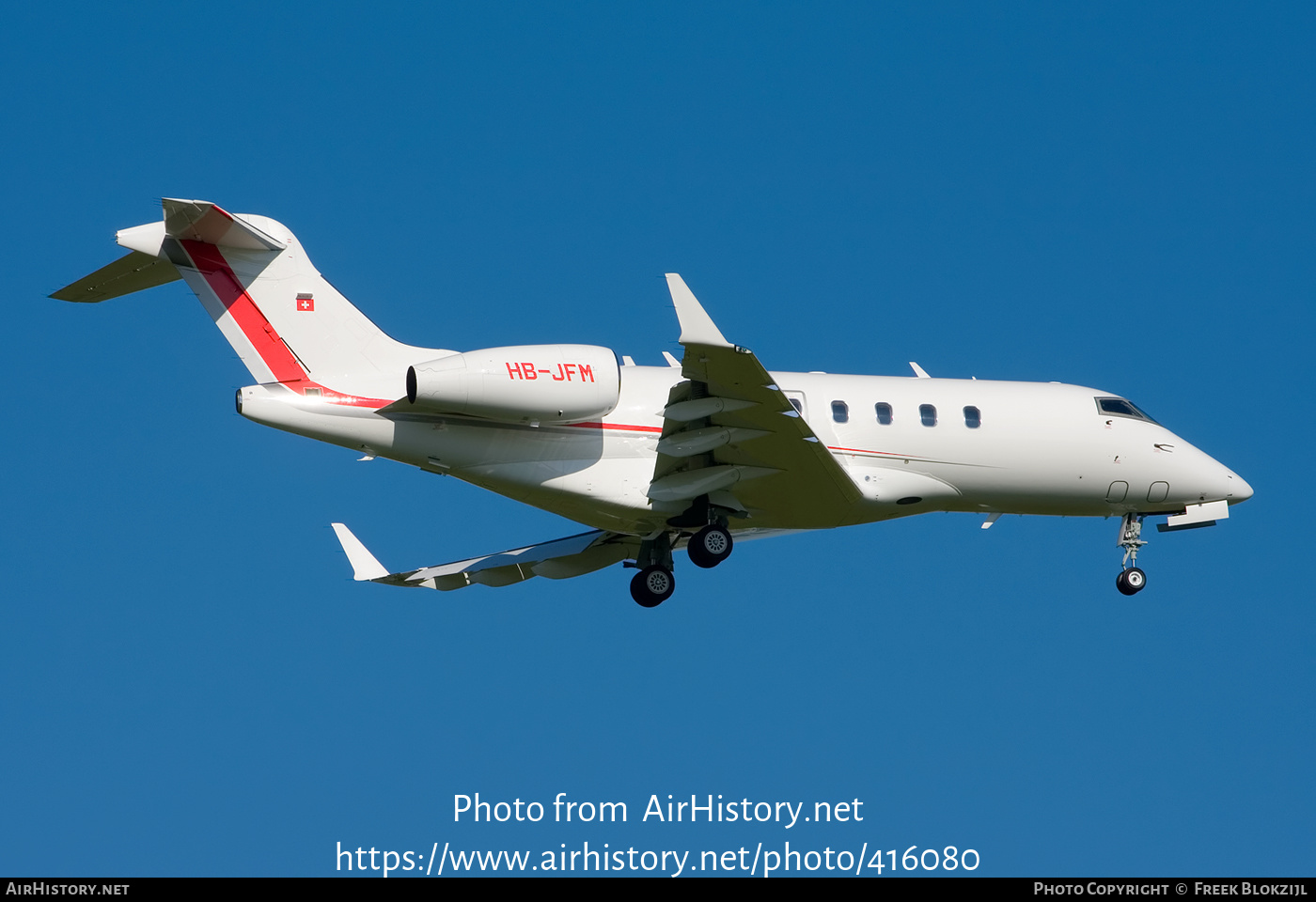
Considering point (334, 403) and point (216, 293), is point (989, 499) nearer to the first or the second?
point (334, 403)

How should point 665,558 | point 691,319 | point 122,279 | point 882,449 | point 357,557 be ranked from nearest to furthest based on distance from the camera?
point 691,319
point 122,279
point 882,449
point 665,558
point 357,557

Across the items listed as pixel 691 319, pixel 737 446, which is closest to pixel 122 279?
pixel 691 319

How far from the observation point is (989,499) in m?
20.0

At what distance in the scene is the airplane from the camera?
1694cm

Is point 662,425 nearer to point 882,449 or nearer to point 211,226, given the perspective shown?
point 882,449

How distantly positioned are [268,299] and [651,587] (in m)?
6.20

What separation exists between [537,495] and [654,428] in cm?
170

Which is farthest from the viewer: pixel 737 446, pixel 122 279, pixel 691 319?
pixel 737 446

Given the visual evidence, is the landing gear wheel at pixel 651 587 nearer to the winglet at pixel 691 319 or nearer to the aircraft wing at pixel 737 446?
the aircraft wing at pixel 737 446

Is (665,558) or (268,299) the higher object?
(268,299)

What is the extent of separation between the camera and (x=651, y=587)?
19422mm
